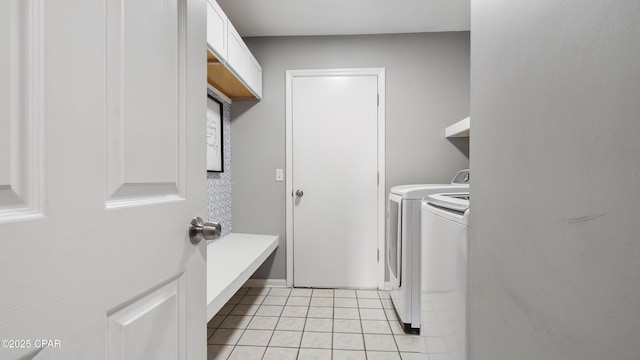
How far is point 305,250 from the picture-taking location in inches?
107

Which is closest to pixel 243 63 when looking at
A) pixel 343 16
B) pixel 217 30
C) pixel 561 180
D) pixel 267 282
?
pixel 217 30

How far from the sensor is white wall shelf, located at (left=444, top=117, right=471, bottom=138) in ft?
7.01

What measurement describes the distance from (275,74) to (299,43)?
375 millimetres

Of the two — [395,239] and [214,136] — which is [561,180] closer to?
[395,239]

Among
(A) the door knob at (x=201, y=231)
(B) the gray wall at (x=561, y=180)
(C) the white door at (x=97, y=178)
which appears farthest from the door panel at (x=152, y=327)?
(B) the gray wall at (x=561, y=180)

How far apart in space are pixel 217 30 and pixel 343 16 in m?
1.13

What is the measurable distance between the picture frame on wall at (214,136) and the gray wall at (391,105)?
26 centimetres

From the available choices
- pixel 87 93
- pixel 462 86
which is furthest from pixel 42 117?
pixel 462 86

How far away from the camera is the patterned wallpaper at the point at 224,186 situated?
2.42m

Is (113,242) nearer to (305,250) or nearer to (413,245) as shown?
(413,245)

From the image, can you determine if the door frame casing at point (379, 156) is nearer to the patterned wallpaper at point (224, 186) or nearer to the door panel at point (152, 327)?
the patterned wallpaper at point (224, 186)

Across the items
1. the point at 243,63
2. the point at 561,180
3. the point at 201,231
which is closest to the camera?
the point at 561,180

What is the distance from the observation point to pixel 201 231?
70 centimetres

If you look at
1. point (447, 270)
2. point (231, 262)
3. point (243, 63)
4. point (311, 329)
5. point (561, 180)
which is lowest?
point (311, 329)
